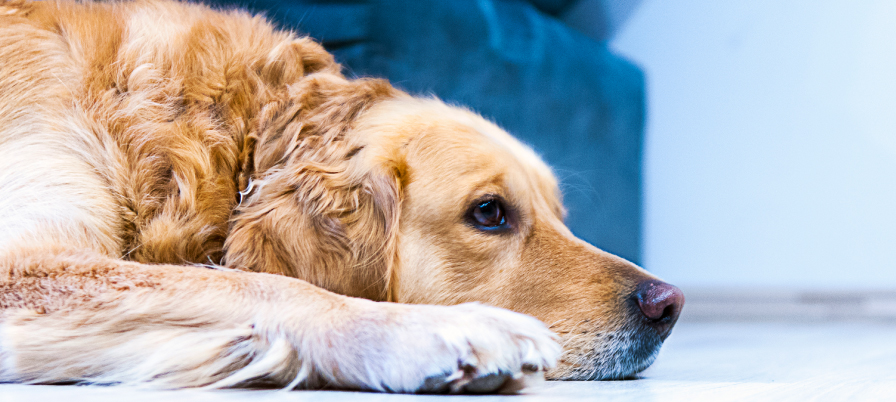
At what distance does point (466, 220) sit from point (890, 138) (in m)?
3.09

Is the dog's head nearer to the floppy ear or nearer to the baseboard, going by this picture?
the floppy ear

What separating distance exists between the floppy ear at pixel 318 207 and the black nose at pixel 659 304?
523 mm

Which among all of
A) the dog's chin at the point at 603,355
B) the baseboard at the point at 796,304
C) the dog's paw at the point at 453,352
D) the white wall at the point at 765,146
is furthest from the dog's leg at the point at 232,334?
the baseboard at the point at 796,304

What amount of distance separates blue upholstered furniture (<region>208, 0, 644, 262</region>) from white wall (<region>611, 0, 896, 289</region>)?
24cm

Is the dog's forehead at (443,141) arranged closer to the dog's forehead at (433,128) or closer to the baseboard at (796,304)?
the dog's forehead at (433,128)

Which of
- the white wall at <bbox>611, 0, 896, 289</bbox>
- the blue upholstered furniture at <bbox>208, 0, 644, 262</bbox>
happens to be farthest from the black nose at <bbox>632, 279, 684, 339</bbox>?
the white wall at <bbox>611, 0, 896, 289</bbox>

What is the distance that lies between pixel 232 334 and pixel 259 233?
36 centimetres

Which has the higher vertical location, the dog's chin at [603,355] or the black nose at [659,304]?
the black nose at [659,304]

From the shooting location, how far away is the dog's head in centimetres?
140

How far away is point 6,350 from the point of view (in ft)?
3.64

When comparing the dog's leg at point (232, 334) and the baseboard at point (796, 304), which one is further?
the baseboard at point (796, 304)

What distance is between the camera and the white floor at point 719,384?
38.2 inches

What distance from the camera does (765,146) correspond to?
376cm

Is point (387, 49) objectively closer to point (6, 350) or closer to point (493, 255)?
point (493, 255)
